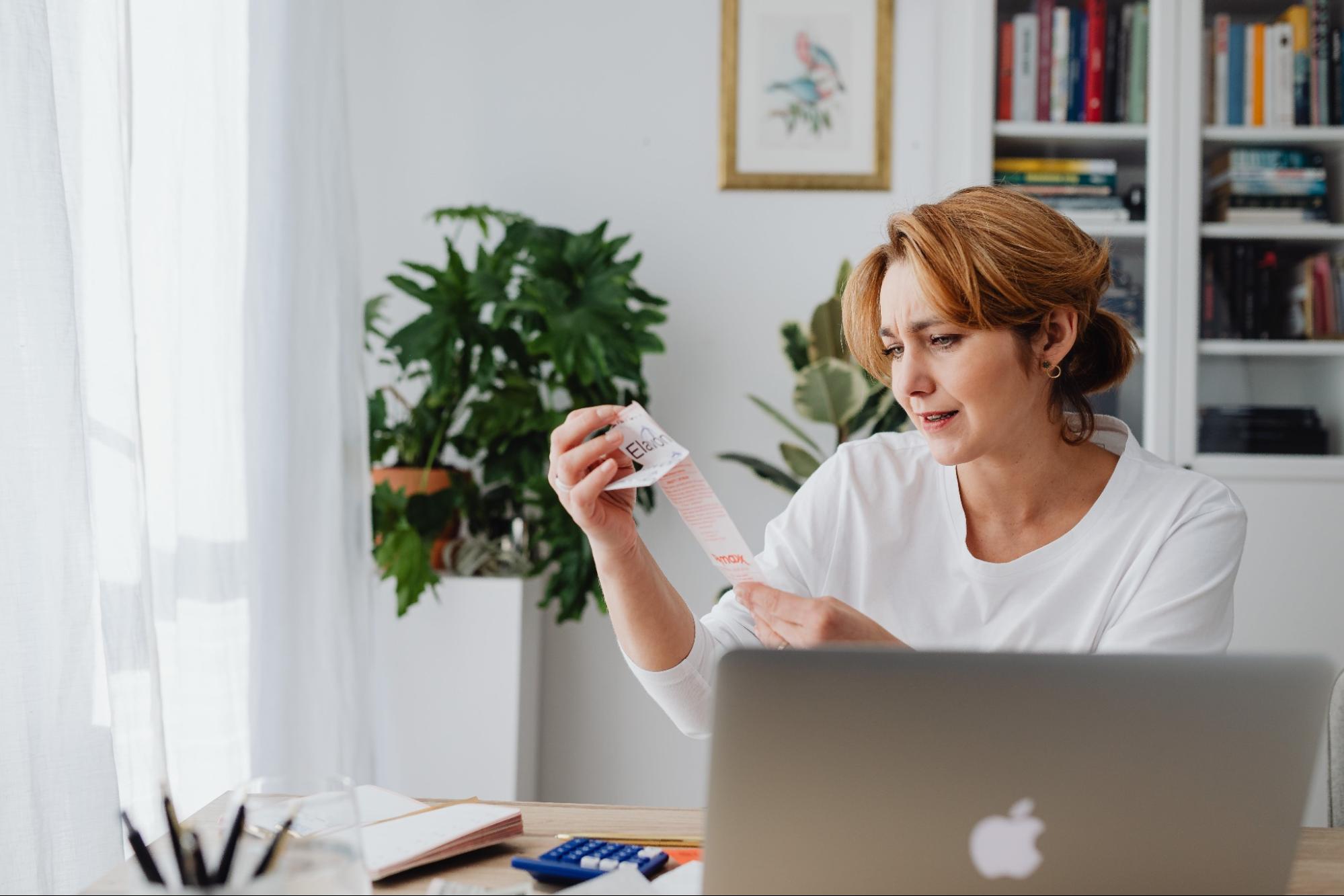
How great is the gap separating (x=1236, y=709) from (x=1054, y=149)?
2.21 meters

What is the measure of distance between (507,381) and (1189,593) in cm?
165

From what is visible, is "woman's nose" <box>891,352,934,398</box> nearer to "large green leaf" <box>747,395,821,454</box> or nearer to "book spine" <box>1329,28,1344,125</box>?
"large green leaf" <box>747,395,821,454</box>

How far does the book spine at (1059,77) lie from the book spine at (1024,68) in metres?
0.04

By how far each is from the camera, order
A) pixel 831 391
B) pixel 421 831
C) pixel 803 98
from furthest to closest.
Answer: pixel 803 98 → pixel 831 391 → pixel 421 831

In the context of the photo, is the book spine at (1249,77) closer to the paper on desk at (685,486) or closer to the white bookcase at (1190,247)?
the white bookcase at (1190,247)

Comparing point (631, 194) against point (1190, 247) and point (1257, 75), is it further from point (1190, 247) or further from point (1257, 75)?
point (1257, 75)

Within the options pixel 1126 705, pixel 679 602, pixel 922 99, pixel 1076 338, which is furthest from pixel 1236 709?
pixel 922 99

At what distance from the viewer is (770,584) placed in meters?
1.37

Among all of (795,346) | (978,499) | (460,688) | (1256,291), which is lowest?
(460,688)

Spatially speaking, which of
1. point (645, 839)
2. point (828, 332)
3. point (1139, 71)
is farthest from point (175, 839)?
point (1139, 71)

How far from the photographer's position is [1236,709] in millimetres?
675

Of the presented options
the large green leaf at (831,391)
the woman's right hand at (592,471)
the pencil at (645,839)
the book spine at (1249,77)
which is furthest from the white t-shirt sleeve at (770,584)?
the book spine at (1249,77)

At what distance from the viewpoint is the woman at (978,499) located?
1.31 meters

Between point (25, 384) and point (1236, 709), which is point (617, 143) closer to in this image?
point (25, 384)
